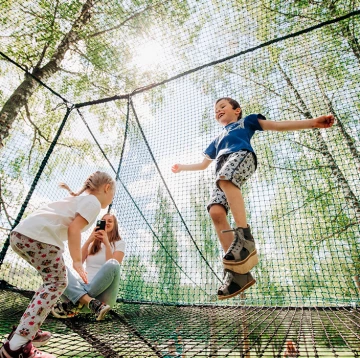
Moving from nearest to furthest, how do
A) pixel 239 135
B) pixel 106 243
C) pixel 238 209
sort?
pixel 238 209 → pixel 239 135 → pixel 106 243

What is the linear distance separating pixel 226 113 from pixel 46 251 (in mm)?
1062

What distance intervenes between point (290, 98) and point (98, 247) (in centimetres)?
199

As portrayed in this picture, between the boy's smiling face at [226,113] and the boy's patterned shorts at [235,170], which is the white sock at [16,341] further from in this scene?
the boy's smiling face at [226,113]

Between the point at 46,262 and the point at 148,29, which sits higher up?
the point at 148,29

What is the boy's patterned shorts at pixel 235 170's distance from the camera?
3.60ft

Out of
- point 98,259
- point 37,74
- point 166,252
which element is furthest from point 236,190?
point 37,74

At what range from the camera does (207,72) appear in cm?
229

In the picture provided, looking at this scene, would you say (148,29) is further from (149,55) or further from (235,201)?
(235,201)

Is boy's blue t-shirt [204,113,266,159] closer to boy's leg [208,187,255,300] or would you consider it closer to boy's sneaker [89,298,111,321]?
boy's leg [208,187,255,300]

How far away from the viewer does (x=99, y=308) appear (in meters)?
1.18

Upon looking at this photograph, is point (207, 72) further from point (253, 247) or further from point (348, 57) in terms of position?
point (253, 247)

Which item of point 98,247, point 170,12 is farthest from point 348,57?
point 98,247

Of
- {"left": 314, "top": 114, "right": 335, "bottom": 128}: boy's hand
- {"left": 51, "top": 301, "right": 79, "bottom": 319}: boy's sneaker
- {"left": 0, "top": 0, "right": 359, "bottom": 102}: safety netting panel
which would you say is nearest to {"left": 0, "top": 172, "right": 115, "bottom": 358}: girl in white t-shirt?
{"left": 51, "top": 301, "right": 79, "bottom": 319}: boy's sneaker

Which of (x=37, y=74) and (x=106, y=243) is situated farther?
(x=37, y=74)
